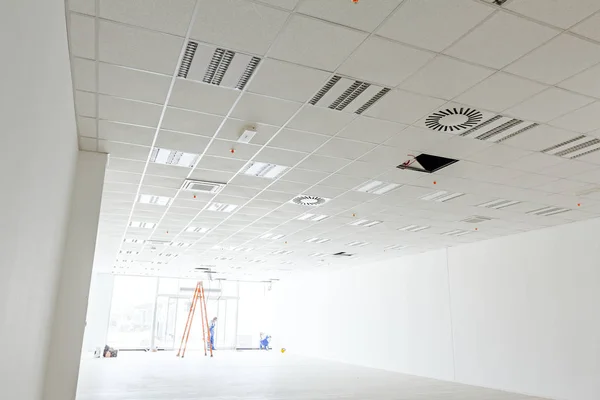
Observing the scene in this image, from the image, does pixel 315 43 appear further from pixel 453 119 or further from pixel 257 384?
pixel 257 384

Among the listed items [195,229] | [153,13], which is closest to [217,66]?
[153,13]

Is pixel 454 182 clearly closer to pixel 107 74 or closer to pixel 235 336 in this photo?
pixel 107 74

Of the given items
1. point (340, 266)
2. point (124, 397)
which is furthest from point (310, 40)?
point (340, 266)

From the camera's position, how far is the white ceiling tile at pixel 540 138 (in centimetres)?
518

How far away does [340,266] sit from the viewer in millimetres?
16719

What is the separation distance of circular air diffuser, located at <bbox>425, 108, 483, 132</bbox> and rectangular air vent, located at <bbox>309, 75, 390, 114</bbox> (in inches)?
30.7

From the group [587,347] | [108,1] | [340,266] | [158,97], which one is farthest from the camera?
[340,266]

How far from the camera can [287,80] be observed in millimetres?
4219

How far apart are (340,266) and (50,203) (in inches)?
537

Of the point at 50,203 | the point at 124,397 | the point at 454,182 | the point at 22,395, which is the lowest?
the point at 124,397

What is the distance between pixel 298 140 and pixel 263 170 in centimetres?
131

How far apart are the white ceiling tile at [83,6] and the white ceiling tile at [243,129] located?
1963 mm

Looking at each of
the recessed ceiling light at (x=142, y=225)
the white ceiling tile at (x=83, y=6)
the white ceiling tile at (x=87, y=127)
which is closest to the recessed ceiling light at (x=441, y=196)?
the white ceiling tile at (x=87, y=127)

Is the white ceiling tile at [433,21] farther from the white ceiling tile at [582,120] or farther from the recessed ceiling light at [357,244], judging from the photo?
the recessed ceiling light at [357,244]
